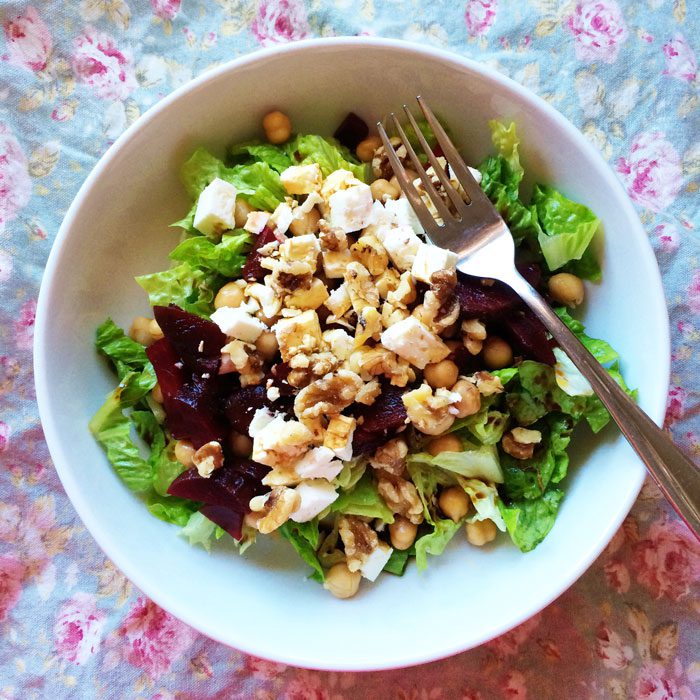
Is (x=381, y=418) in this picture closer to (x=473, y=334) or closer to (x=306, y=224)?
(x=473, y=334)

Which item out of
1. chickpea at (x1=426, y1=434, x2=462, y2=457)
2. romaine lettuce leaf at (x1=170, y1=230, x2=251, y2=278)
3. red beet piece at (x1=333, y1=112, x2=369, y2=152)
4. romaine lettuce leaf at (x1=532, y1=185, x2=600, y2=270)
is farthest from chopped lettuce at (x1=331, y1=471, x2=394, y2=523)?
red beet piece at (x1=333, y1=112, x2=369, y2=152)

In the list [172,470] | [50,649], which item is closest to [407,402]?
[172,470]

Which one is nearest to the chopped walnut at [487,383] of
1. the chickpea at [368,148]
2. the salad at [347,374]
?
the salad at [347,374]

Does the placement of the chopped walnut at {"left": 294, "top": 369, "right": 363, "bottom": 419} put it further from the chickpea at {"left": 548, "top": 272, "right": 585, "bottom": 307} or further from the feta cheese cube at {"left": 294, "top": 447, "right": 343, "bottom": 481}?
the chickpea at {"left": 548, "top": 272, "right": 585, "bottom": 307}

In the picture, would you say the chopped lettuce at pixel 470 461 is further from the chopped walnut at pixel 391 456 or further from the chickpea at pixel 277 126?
the chickpea at pixel 277 126

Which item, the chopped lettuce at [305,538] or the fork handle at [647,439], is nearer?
the fork handle at [647,439]

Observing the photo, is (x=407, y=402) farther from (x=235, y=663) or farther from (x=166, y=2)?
(x=166, y=2)

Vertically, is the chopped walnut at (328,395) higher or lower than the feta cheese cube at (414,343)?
lower
